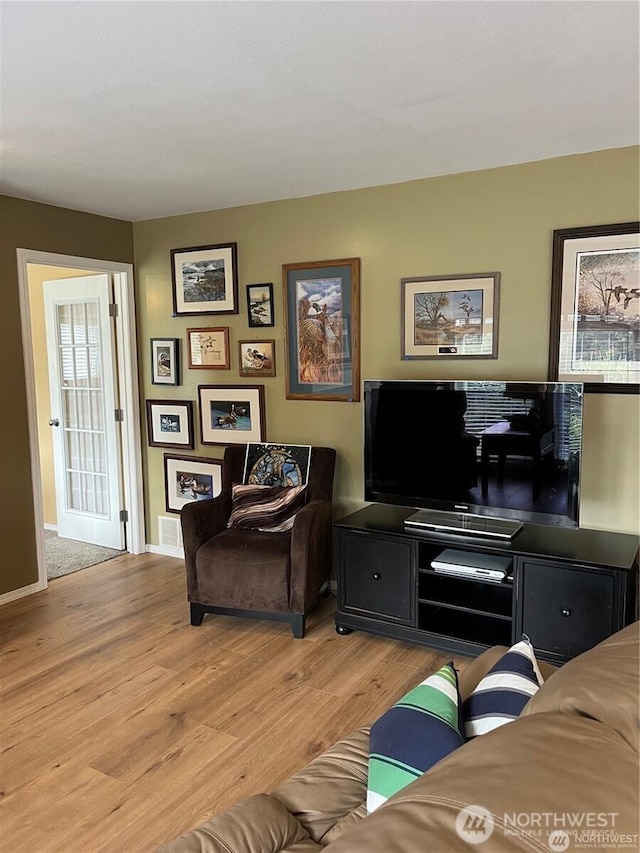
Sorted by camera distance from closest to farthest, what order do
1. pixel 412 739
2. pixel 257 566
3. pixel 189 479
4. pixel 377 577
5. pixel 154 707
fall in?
1. pixel 412 739
2. pixel 154 707
3. pixel 377 577
4. pixel 257 566
5. pixel 189 479

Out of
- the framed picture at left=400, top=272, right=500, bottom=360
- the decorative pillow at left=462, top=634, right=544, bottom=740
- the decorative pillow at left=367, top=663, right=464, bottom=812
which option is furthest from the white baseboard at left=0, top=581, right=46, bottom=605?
the decorative pillow at left=462, top=634, right=544, bottom=740

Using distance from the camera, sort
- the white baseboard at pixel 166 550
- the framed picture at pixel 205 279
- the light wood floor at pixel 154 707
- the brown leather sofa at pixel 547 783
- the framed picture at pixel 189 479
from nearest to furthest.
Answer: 1. the brown leather sofa at pixel 547 783
2. the light wood floor at pixel 154 707
3. the framed picture at pixel 205 279
4. the framed picture at pixel 189 479
5. the white baseboard at pixel 166 550

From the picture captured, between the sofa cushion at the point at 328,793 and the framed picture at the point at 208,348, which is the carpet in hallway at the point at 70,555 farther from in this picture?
the sofa cushion at the point at 328,793

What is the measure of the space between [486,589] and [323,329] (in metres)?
1.79

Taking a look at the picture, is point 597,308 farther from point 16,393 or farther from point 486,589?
point 16,393

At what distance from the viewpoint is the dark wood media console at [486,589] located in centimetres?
280

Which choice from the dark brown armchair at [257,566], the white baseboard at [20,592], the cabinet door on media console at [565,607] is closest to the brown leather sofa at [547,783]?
the cabinet door on media console at [565,607]

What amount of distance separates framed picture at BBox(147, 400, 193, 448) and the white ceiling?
162 cm

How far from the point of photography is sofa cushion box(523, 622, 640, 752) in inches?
34.0

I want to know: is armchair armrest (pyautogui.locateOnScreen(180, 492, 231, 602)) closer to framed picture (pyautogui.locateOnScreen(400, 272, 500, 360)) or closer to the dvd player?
the dvd player

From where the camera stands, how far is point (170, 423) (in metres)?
4.70

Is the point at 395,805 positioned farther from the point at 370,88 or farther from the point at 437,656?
the point at 437,656

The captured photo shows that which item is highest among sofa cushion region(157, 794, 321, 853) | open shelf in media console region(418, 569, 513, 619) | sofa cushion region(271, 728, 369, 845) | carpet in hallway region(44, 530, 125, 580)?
sofa cushion region(157, 794, 321, 853)

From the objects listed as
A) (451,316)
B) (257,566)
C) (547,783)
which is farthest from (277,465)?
(547,783)
